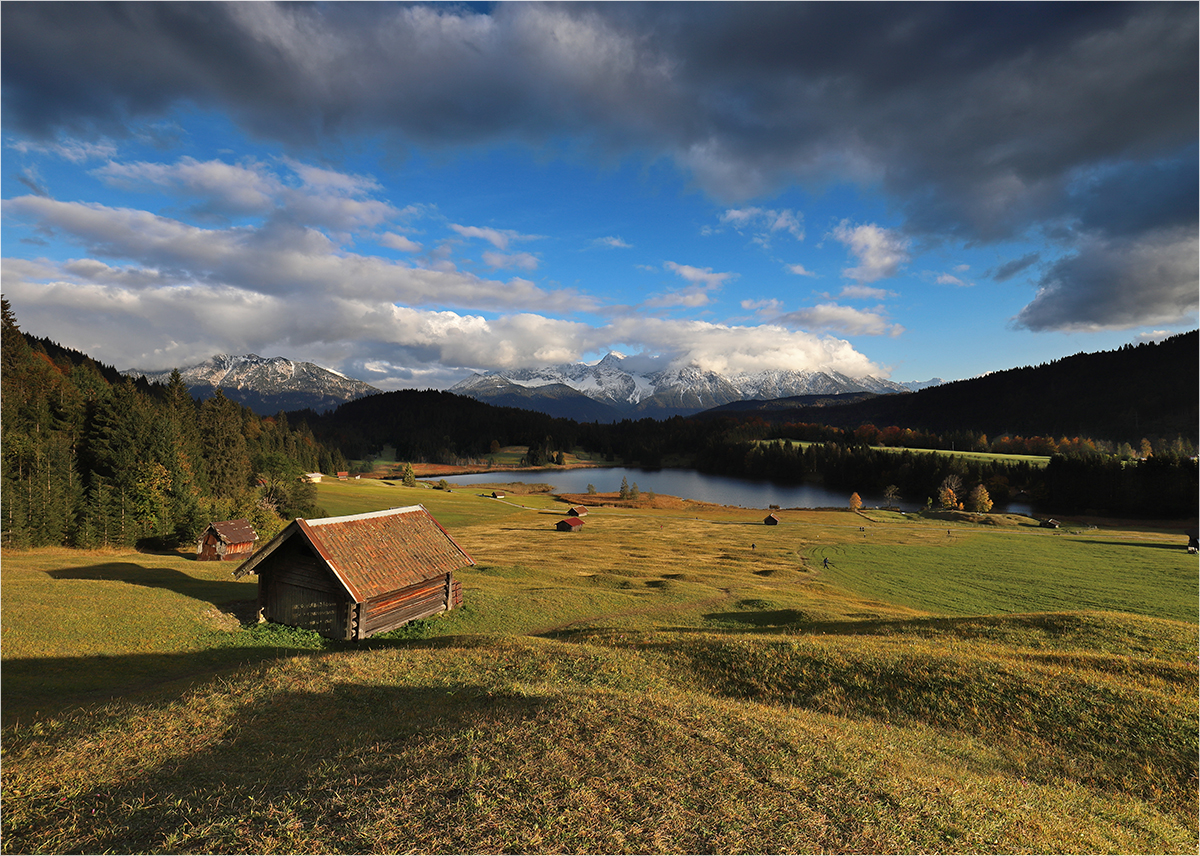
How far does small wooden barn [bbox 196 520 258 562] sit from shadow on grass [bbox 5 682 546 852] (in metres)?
49.5

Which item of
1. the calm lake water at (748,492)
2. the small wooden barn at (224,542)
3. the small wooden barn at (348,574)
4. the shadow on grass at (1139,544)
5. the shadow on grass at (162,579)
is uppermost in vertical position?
the small wooden barn at (348,574)

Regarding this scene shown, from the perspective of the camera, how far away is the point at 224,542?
52.3 metres

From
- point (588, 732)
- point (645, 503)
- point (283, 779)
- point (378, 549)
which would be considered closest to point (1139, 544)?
point (645, 503)

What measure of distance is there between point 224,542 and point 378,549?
3701 cm

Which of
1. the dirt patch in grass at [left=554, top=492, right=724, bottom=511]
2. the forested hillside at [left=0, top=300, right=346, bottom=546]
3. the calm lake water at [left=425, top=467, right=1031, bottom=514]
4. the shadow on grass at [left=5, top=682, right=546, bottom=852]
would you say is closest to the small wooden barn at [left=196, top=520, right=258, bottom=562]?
the forested hillside at [left=0, top=300, right=346, bottom=546]

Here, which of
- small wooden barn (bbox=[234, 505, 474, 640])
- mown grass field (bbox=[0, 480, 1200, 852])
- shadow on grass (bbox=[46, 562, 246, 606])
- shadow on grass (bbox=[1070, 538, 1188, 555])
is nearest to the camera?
mown grass field (bbox=[0, 480, 1200, 852])

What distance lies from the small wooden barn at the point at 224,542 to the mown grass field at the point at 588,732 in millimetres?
23418

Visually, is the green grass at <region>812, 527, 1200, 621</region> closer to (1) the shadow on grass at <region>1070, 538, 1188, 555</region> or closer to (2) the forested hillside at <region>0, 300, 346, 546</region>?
(1) the shadow on grass at <region>1070, 538, 1188, 555</region>

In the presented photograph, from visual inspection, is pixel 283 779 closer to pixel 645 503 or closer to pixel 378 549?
pixel 378 549

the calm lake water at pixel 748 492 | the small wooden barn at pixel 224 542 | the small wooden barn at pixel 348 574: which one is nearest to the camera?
the small wooden barn at pixel 348 574

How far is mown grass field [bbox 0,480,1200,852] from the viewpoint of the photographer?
752cm

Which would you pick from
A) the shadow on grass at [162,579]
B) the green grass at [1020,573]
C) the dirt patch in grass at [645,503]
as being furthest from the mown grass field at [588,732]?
the dirt patch in grass at [645,503]

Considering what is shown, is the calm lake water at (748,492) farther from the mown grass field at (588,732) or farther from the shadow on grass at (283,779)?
the shadow on grass at (283,779)

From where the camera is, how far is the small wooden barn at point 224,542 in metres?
52.5
